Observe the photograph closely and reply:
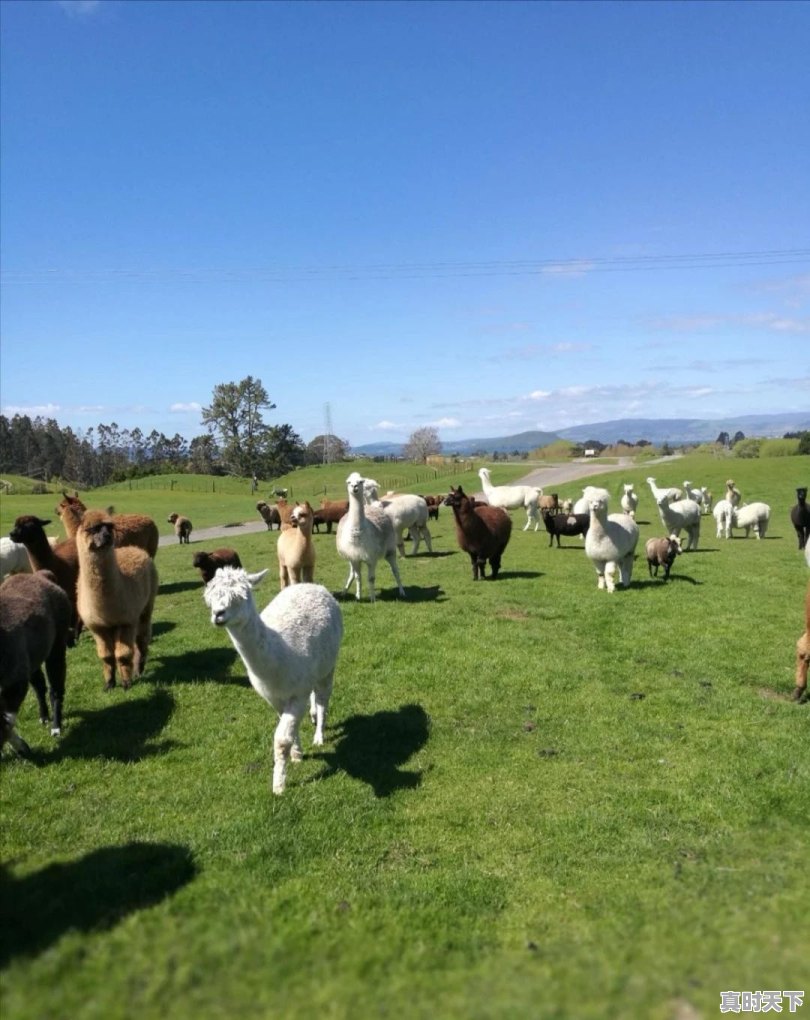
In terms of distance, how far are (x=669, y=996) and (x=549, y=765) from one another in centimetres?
272

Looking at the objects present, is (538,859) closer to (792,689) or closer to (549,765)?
(549,765)

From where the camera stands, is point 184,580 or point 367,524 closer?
point 367,524

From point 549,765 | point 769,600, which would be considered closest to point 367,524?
point 549,765

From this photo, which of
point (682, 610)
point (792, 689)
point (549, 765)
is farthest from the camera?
point (682, 610)

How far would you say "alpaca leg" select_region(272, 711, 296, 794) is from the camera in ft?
16.5

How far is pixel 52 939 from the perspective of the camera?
329 centimetres

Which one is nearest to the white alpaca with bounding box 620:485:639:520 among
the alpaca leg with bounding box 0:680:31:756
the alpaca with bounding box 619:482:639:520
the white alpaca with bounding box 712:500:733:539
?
the alpaca with bounding box 619:482:639:520

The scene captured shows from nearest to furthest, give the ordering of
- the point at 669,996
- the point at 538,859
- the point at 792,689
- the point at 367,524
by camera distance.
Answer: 1. the point at 669,996
2. the point at 538,859
3. the point at 792,689
4. the point at 367,524

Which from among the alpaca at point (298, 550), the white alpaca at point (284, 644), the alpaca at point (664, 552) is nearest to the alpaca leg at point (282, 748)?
the white alpaca at point (284, 644)

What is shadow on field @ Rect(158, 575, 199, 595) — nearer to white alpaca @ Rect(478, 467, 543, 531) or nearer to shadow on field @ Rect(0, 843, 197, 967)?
shadow on field @ Rect(0, 843, 197, 967)

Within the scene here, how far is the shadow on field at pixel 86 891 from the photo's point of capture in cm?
336

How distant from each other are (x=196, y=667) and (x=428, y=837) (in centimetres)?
464

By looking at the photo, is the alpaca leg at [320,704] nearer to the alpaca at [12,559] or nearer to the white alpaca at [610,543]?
the alpaca at [12,559]

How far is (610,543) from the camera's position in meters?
12.3
